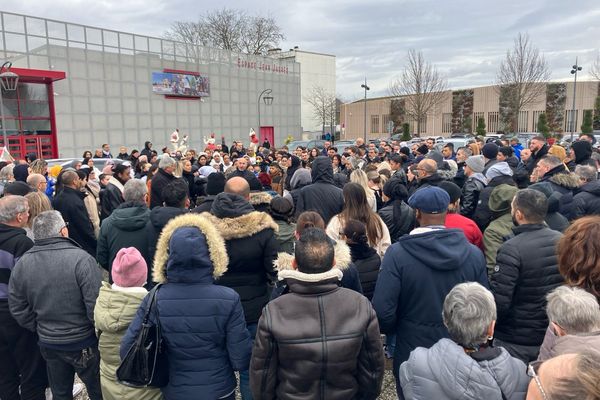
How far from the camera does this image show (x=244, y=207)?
3.52 metres

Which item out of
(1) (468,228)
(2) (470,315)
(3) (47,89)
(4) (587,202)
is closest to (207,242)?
(2) (470,315)

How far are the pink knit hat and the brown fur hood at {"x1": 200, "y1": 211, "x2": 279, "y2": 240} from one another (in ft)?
1.96

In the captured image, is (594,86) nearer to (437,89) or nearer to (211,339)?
(437,89)

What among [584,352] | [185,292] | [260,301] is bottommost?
[260,301]

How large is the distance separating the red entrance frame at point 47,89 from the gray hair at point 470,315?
22974 mm

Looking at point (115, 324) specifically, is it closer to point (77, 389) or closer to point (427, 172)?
point (77, 389)

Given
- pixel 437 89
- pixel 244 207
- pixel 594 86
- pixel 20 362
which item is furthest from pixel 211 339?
pixel 594 86

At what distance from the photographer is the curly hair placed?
2.54 metres

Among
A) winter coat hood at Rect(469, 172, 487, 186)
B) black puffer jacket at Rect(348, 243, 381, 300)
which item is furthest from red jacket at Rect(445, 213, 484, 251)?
winter coat hood at Rect(469, 172, 487, 186)

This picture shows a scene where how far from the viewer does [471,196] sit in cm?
597

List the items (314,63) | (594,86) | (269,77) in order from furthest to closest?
(314,63)
(594,86)
(269,77)

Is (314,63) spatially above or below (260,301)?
above

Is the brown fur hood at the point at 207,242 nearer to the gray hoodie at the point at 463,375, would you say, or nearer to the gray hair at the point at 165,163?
the gray hoodie at the point at 463,375

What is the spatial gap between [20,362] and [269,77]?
35612 millimetres
